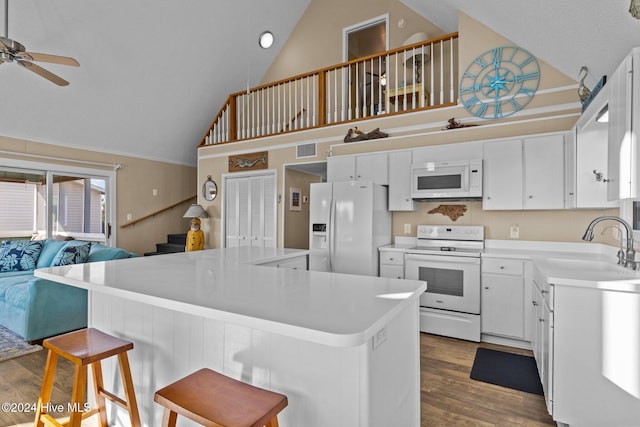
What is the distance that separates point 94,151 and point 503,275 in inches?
251

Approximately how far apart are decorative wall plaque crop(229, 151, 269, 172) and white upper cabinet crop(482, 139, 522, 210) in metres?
3.28

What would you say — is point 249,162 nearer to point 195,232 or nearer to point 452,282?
point 195,232

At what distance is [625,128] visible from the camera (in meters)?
1.67

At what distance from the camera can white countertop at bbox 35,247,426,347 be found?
1.01 metres

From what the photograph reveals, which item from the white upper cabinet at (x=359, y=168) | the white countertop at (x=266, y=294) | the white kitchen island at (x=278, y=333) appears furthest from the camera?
the white upper cabinet at (x=359, y=168)

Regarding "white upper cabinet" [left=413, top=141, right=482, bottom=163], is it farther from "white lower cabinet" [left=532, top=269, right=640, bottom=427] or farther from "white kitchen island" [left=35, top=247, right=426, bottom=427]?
"white kitchen island" [left=35, top=247, right=426, bottom=427]

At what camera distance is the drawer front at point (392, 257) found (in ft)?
12.1

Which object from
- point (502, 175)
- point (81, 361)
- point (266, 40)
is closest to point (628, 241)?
point (502, 175)

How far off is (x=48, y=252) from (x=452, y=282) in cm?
505

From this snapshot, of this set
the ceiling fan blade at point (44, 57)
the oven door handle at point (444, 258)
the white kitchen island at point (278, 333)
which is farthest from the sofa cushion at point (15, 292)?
the oven door handle at point (444, 258)

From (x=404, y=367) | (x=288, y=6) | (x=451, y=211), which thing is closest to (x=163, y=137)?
(x=288, y=6)

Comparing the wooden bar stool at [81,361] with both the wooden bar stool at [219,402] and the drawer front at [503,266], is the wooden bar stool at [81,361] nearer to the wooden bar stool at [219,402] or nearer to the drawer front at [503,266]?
the wooden bar stool at [219,402]

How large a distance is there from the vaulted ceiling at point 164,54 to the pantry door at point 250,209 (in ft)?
5.53

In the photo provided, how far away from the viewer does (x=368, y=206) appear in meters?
3.74
